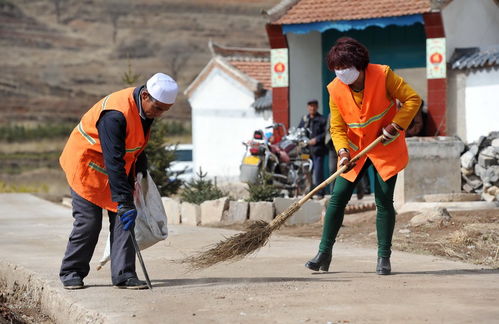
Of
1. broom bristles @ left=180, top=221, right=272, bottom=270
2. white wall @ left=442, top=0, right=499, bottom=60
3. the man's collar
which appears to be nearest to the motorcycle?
white wall @ left=442, top=0, right=499, bottom=60

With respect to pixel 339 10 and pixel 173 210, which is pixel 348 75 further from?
pixel 339 10

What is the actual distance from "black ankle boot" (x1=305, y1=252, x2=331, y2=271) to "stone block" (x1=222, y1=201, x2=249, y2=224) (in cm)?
593

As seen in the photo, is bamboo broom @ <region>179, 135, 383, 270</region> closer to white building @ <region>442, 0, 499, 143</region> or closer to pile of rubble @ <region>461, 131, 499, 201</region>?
pile of rubble @ <region>461, 131, 499, 201</region>

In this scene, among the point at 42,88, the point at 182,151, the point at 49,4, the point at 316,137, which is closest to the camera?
the point at 316,137

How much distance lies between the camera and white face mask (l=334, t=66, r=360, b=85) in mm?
8148

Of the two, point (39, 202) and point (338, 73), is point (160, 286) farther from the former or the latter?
point (39, 202)

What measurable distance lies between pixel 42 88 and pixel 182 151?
1565 centimetres

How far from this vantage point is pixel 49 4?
179 feet

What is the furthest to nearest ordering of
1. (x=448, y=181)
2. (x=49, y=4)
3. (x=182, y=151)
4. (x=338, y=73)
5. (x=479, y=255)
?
(x=49, y=4) → (x=182, y=151) → (x=448, y=181) → (x=479, y=255) → (x=338, y=73)

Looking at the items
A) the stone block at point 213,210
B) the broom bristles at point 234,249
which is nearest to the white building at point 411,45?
the stone block at point 213,210

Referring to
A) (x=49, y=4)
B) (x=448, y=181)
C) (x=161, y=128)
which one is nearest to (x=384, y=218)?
(x=448, y=181)

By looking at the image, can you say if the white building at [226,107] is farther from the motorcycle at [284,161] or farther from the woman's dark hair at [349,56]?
the woman's dark hair at [349,56]

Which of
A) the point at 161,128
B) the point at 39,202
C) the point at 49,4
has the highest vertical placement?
the point at 49,4

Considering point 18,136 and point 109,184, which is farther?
point 18,136
